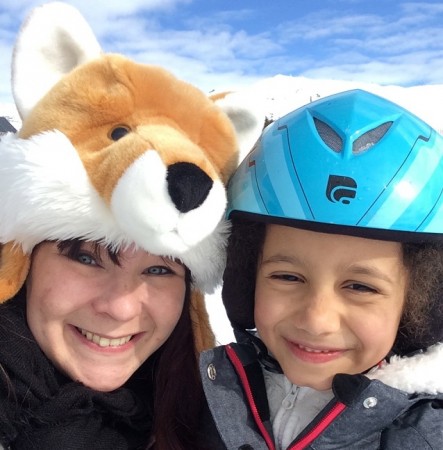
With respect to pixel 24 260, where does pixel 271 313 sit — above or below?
below

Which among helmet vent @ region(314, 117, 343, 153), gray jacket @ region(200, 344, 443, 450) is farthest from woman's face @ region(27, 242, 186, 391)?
helmet vent @ region(314, 117, 343, 153)

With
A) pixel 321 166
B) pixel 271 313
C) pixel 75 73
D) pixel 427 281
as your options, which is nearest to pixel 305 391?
pixel 271 313

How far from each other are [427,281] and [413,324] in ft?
0.51

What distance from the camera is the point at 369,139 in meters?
1.78

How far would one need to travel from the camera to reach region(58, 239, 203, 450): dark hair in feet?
6.88

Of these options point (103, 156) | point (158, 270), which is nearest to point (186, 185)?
point (103, 156)

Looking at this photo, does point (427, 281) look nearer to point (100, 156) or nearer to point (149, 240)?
point (149, 240)

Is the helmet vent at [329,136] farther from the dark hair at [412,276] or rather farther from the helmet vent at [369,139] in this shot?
the dark hair at [412,276]

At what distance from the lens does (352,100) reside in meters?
1.88

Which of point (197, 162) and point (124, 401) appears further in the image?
point (124, 401)

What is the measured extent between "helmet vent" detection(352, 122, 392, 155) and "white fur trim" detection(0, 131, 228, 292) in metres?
0.48

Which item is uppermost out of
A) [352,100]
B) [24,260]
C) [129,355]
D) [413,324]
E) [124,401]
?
[352,100]

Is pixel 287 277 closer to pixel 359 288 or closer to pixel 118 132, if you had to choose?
pixel 359 288

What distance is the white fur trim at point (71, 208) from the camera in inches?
62.1
